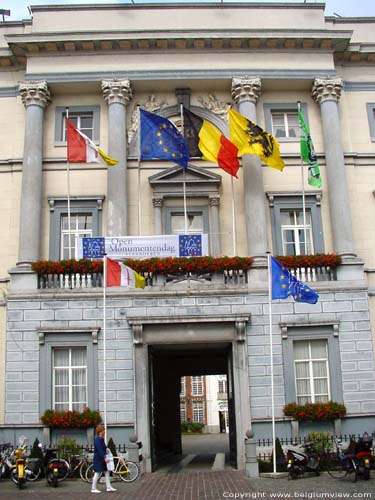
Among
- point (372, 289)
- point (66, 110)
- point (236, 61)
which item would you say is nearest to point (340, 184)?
point (372, 289)

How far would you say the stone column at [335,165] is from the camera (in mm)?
22922

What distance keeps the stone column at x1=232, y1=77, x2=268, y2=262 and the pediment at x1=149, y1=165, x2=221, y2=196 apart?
4.30 feet

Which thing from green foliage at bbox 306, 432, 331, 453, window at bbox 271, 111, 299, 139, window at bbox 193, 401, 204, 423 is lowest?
window at bbox 193, 401, 204, 423

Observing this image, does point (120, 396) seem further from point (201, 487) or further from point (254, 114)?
point (254, 114)

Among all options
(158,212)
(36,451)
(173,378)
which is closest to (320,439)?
(36,451)

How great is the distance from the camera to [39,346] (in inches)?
834

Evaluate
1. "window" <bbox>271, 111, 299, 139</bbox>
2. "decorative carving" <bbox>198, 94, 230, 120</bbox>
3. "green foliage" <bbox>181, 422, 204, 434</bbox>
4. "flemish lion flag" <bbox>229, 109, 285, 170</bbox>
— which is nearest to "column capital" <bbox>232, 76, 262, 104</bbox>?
"decorative carving" <bbox>198, 94, 230, 120</bbox>

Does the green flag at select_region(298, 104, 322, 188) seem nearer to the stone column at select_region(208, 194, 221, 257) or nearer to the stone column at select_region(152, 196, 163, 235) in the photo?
the stone column at select_region(208, 194, 221, 257)

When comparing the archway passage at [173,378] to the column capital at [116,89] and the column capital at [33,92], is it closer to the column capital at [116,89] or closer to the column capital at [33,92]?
the column capital at [116,89]

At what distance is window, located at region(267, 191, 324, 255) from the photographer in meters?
23.7

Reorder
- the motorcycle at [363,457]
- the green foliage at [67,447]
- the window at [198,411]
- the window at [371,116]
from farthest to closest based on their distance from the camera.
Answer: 1. the window at [198,411]
2. the window at [371,116]
3. the green foliage at [67,447]
4. the motorcycle at [363,457]

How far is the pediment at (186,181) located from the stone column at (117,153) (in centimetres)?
136

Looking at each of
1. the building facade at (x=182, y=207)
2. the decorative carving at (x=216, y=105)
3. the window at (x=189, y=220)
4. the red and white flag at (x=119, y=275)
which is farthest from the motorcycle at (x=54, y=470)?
the decorative carving at (x=216, y=105)

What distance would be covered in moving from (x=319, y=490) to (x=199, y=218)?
37.9 ft
